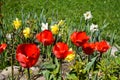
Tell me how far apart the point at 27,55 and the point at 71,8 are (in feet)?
25.9

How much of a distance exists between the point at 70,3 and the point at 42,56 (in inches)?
215

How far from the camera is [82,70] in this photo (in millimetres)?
4871

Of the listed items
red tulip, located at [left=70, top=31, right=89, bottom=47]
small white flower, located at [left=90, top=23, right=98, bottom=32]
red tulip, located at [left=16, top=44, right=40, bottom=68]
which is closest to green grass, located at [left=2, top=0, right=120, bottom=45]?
small white flower, located at [left=90, top=23, right=98, bottom=32]

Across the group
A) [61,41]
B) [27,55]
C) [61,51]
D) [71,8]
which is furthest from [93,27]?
[71,8]

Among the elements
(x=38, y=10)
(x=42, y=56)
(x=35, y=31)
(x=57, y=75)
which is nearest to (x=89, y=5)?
(x=38, y=10)

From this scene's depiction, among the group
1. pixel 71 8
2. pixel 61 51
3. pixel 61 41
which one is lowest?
pixel 71 8

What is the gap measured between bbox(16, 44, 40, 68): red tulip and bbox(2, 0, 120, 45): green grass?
672cm

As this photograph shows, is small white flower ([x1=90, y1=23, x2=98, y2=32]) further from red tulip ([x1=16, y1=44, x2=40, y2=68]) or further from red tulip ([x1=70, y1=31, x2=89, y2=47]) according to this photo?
red tulip ([x1=16, y1=44, x2=40, y2=68])

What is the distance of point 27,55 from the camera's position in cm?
391

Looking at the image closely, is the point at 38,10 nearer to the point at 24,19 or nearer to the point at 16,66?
the point at 24,19

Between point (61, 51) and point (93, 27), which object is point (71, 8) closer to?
point (93, 27)

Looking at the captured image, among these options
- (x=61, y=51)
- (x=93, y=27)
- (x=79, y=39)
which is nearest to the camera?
(x=61, y=51)

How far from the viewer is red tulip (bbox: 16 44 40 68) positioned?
3.79 meters

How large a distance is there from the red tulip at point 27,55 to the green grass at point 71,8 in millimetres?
6717
